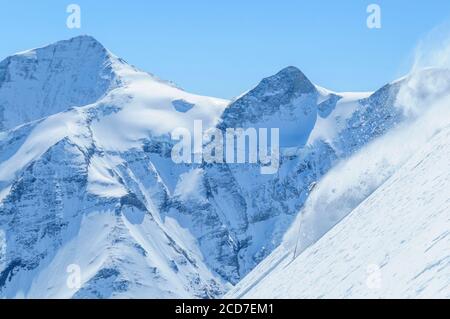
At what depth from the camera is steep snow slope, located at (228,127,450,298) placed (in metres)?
17.0

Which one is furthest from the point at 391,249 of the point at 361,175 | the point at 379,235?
the point at 361,175

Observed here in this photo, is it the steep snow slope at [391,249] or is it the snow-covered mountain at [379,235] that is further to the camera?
the snow-covered mountain at [379,235]

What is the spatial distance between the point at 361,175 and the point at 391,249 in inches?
840

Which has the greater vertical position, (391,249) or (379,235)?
(391,249)

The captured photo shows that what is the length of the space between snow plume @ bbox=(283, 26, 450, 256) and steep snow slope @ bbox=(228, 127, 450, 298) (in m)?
5.11

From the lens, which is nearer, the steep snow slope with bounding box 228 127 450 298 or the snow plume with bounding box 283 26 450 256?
the steep snow slope with bounding box 228 127 450 298

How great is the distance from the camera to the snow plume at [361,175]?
126 ft

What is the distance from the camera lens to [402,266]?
18500mm

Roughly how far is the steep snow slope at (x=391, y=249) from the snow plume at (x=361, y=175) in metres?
5.11

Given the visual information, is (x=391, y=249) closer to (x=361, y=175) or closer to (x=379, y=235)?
(x=379, y=235)

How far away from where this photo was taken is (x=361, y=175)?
42312mm
